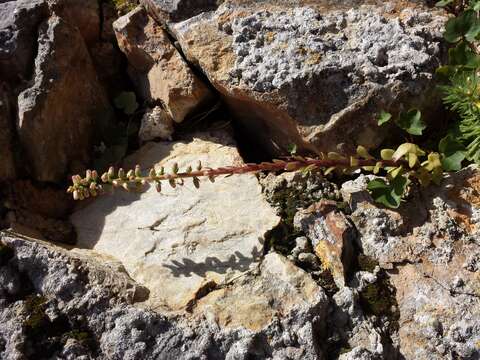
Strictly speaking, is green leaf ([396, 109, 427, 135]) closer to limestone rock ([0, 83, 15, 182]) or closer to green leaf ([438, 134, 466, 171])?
green leaf ([438, 134, 466, 171])

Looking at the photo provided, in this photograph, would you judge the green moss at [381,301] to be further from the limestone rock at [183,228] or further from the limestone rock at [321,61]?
the limestone rock at [321,61]

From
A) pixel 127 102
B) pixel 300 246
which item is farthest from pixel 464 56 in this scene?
pixel 127 102

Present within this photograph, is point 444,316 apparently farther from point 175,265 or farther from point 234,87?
point 234,87

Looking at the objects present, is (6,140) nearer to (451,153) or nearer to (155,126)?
(155,126)

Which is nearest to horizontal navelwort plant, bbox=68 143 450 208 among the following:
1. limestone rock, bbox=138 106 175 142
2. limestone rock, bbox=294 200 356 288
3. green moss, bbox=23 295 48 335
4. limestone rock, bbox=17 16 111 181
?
limestone rock, bbox=294 200 356 288

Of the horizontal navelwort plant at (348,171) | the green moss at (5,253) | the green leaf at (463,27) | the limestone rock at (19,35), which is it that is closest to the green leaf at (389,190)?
the horizontal navelwort plant at (348,171)
